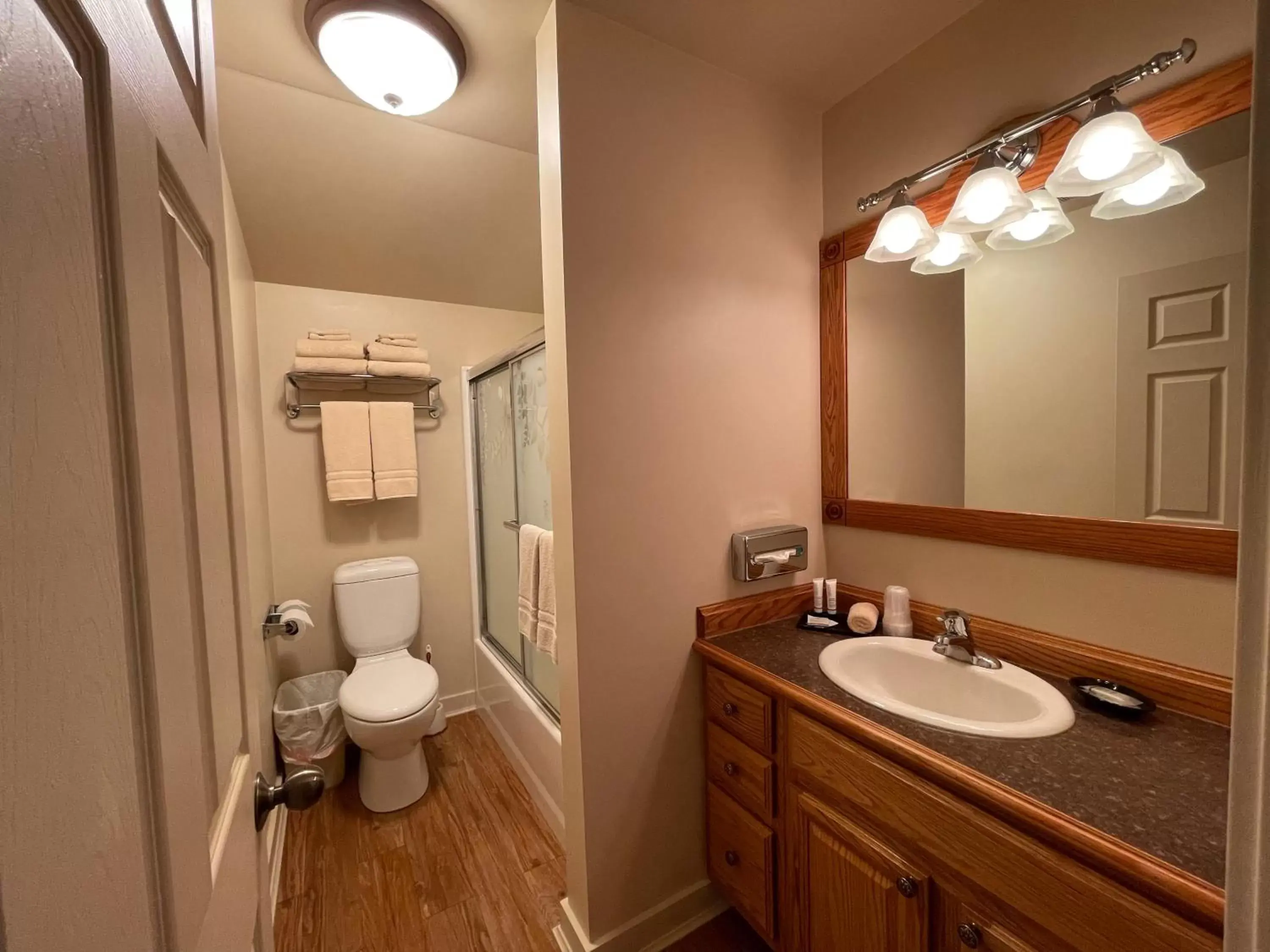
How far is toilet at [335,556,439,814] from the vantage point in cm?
184

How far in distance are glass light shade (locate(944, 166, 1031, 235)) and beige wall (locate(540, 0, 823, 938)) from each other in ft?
1.67

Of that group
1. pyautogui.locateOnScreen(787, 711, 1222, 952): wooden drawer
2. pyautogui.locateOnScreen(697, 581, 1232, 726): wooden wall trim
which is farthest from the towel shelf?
pyautogui.locateOnScreen(787, 711, 1222, 952): wooden drawer

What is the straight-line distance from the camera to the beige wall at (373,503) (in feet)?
7.41

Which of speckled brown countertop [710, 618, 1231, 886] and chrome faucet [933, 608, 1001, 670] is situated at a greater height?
chrome faucet [933, 608, 1001, 670]

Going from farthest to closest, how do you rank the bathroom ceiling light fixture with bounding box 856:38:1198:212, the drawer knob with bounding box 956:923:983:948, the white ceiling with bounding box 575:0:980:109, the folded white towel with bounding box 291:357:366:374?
the folded white towel with bounding box 291:357:366:374, the white ceiling with bounding box 575:0:980:109, the bathroom ceiling light fixture with bounding box 856:38:1198:212, the drawer knob with bounding box 956:923:983:948

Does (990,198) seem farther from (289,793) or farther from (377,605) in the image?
(377,605)

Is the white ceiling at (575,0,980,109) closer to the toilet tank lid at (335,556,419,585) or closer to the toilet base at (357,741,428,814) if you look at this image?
the toilet tank lid at (335,556,419,585)

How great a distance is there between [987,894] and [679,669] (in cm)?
77

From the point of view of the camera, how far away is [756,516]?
1.54m

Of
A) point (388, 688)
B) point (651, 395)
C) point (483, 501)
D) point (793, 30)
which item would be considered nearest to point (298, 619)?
point (388, 688)

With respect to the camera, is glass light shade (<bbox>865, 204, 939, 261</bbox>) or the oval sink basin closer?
the oval sink basin

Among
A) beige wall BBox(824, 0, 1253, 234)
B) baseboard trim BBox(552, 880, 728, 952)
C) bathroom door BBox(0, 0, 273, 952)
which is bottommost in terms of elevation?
baseboard trim BBox(552, 880, 728, 952)

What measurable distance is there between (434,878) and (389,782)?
0.46 m

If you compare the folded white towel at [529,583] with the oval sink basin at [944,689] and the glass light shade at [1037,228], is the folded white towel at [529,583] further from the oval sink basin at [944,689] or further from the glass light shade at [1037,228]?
the glass light shade at [1037,228]
